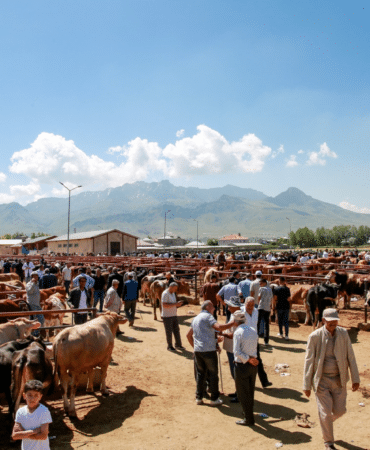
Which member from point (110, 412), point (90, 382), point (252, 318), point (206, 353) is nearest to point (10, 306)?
point (90, 382)

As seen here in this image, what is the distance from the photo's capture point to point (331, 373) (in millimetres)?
5270

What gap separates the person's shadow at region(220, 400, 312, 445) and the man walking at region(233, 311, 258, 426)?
260mm

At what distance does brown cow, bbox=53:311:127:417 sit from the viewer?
21.5 ft

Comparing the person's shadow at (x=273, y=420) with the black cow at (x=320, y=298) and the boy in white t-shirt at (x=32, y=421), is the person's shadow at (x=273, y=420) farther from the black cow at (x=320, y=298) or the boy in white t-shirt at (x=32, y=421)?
the black cow at (x=320, y=298)

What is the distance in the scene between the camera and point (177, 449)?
548cm

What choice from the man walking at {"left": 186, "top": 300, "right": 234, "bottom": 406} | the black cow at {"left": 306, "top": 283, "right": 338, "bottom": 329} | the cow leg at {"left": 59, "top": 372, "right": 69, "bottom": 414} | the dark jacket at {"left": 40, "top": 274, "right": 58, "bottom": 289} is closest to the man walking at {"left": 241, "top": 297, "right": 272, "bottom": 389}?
the man walking at {"left": 186, "top": 300, "right": 234, "bottom": 406}

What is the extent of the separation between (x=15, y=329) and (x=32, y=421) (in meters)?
3.63

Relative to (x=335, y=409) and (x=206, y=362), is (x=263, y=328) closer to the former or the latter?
(x=206, y=362)

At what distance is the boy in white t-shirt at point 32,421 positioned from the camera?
3.80m

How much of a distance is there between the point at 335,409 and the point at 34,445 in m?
3.88

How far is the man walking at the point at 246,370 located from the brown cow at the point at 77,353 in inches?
102

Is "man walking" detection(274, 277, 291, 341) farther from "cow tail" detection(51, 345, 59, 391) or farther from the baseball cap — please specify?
"cow tail" detection(51, 345, 59, 391)

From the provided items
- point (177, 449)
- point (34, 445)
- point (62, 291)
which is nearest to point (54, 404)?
point (177, 449)

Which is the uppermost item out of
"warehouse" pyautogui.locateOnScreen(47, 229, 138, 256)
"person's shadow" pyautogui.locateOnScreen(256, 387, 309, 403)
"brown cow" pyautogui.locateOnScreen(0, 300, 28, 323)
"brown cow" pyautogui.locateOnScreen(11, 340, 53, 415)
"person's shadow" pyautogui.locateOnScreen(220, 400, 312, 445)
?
"warehouse" pyautogui.locateOnScreen(47, 229, 138, 256)
